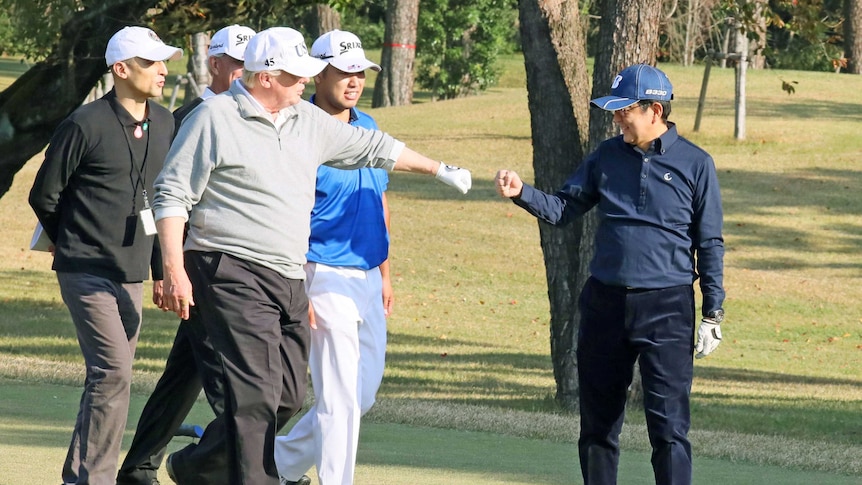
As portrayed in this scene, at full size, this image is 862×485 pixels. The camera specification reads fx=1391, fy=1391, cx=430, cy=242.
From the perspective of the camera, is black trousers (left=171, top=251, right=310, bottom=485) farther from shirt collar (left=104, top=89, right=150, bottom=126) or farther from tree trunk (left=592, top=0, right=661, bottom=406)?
tree trunk (left=592, top=0, right=661, bottom=406)

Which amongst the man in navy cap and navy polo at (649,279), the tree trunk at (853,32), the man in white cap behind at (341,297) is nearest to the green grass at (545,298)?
the man in white cap behind at (341,297)

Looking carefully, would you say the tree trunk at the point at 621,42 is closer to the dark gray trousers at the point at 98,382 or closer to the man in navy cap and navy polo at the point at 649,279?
the man in navy cap and navy polo at the point at 649,279

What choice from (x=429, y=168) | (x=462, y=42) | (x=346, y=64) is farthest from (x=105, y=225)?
(x=462, y=42)

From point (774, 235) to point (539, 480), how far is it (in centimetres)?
1763

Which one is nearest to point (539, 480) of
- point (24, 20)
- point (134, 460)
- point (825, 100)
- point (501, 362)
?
point (134, 460)

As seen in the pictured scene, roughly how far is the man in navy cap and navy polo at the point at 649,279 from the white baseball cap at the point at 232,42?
1.83 meters

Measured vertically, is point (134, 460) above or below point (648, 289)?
below

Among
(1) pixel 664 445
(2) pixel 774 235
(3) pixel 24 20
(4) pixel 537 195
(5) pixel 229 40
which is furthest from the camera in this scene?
(2) pixel 774 235

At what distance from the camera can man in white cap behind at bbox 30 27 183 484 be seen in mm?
5988

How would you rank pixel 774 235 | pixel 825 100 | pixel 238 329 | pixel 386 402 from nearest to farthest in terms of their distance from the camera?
pixel 238 329 → pixel 386 402 → pixel 774 235 → pixel 825 100

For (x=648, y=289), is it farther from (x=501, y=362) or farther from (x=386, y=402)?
(x=501, y=362)

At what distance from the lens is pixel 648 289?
5883 mm

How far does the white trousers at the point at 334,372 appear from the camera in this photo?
6070mm

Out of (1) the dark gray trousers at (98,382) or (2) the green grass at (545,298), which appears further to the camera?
(2) the green grass at (545,298)
